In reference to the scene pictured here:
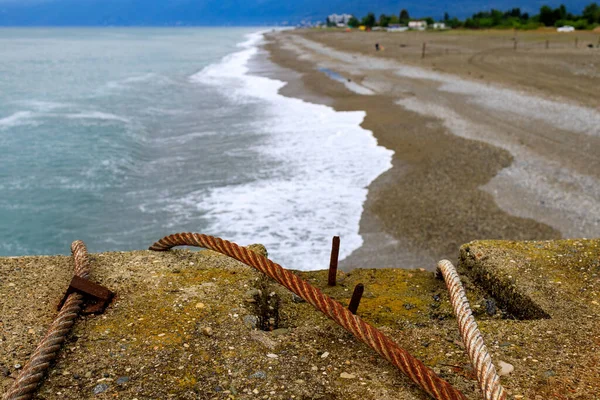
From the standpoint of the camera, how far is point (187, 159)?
43.0 feet

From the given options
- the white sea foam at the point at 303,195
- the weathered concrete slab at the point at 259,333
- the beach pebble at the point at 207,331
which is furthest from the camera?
the white sea foam at the point at 303,195

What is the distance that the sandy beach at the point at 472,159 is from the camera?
844cm

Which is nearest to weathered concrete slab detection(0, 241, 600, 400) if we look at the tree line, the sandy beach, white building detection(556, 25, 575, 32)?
the sandy beach

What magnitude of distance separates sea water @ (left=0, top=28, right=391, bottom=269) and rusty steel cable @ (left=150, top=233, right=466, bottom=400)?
449 centimetres

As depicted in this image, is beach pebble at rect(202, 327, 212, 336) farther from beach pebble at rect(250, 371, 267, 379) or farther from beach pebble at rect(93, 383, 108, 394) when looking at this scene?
beach pebble at rect(93, 383, 108, 394)

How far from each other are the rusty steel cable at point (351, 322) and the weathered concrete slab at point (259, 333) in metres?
0.11

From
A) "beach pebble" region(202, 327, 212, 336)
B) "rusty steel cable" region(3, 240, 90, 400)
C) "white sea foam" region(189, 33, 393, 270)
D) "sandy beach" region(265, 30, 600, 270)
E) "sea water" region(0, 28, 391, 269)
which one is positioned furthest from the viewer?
"sea water" region(0, 28, 391, 269)

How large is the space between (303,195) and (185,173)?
352 centimetres

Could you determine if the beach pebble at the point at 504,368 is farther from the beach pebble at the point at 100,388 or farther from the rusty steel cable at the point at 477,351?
the beach pebble at the point at 100,388

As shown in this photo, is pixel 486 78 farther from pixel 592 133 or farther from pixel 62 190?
pixel 62 190

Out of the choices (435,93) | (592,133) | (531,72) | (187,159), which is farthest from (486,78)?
(187,159)

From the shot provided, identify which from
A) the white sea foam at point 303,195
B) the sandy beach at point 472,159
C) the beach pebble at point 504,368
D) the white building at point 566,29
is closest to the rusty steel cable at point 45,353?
the beach pebble at point 504,368

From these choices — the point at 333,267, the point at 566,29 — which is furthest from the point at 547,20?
the point at 333,267

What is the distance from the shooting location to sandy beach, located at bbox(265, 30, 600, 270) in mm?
8438
